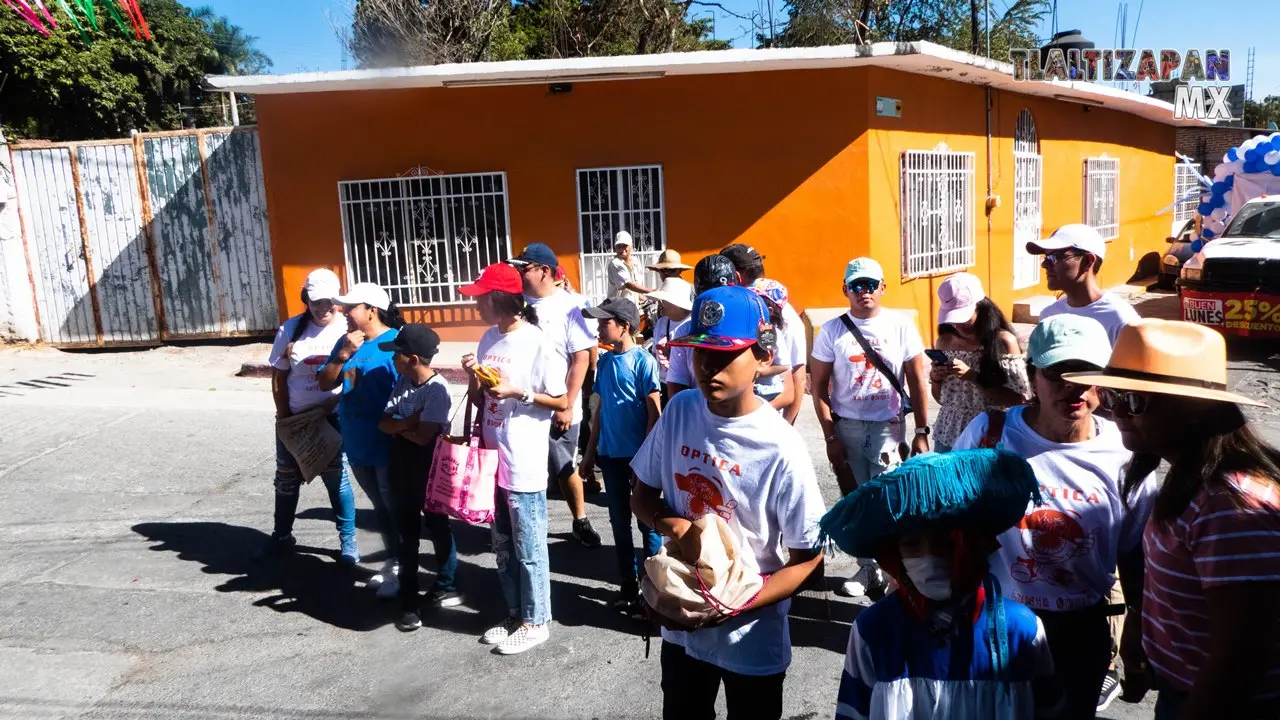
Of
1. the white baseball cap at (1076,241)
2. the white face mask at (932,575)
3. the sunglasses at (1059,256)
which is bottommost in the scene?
the white face mask at (932,575)

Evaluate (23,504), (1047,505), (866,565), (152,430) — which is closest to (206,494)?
(23,504)

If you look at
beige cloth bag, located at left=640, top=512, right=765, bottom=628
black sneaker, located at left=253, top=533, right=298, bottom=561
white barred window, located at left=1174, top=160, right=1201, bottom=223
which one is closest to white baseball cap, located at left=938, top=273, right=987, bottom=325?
beige cloth bag, located at left=640, top=512, right=765, bottom=628

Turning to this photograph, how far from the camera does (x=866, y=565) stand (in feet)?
16.3

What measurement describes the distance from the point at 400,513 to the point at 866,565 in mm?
2366

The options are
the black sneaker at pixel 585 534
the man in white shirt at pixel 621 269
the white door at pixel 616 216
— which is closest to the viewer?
the black sneaker at pixel 585 534

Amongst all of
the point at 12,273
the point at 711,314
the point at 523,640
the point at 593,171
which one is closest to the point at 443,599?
the point at 523,640

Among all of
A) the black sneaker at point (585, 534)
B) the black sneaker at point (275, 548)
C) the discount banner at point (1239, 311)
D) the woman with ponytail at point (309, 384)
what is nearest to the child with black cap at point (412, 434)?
the woman with ponytail at point (309, 384)

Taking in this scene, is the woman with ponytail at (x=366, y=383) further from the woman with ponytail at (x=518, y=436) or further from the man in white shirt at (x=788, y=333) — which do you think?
the man in white shirt at (x=788, y=333)

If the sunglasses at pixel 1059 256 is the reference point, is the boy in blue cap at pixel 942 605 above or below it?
below

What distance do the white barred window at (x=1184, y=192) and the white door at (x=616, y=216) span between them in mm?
18604

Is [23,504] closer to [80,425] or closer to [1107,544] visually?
[80,425]

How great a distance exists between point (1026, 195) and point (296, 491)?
41.7 feet

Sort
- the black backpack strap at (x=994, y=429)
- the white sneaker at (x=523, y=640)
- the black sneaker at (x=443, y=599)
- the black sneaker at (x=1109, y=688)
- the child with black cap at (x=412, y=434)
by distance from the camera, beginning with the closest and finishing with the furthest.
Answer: the black backpack strap at (x=994, y=429) < the black sneaker at (x=1109, y=688) < the white sneaker at (x=523, y=640) < the child with black cap at (x=412, y=434) < the black sneaker at (x=443, y=599)

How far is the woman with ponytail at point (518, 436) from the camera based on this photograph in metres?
4.40
